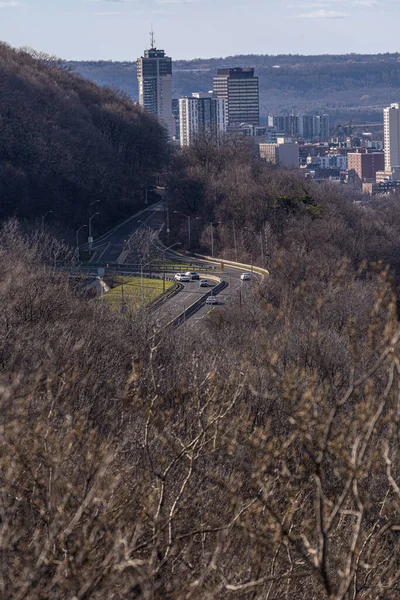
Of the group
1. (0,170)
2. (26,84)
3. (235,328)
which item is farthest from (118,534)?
(26,84)

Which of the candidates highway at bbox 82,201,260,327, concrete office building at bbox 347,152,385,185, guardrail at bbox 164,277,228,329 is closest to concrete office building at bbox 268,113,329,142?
concrete office building at bbox 347,152,385,185

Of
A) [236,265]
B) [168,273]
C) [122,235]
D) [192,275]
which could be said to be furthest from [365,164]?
[192,275]

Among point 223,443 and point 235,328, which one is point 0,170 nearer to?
point 235,328

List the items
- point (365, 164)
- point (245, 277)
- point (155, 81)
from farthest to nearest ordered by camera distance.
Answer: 1. point (155, 81)
2. point (365, 164)
3. point (245, 277)

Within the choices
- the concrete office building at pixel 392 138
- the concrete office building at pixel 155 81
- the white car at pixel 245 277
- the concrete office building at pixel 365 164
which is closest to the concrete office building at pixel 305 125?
the concrete office building at pixel 392 138

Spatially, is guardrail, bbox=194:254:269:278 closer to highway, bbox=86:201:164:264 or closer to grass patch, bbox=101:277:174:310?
highway, bbox=86:201:164:264

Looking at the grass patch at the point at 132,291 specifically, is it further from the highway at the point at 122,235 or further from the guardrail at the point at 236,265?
the highway at the point at 122,235

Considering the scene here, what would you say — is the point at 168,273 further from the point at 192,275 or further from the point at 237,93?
the point at 237,93
